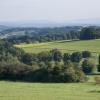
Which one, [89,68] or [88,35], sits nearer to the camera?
[89,68]

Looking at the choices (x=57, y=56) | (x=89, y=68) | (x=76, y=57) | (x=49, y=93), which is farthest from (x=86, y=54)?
(x=49, y=93)

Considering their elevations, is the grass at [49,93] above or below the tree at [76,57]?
above

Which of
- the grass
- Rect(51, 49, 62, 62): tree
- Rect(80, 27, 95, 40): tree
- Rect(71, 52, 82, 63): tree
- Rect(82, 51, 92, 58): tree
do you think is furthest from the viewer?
Rect(80, 27, 95, 40): tree

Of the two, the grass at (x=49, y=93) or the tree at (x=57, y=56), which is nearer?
the grass at (x=49, y=93)

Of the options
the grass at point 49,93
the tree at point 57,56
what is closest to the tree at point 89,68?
the tree at point 57,56

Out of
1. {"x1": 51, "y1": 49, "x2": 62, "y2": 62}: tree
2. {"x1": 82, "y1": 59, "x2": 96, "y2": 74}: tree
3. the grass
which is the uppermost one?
the grass

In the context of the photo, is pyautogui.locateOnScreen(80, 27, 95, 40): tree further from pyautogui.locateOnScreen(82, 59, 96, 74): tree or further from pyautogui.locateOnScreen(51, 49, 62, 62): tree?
pyautogui.locateOnScreen(82, 59, 96, 74): tree

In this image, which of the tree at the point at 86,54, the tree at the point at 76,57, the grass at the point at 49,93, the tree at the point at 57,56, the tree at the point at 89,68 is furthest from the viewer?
the tree at the point at 57,56

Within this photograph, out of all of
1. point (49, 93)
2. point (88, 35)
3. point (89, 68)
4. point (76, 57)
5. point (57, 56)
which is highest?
point (49, 93)

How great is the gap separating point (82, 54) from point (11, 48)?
25999mm

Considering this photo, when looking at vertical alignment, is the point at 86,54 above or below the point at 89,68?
below

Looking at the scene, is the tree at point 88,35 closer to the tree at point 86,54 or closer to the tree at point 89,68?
the tree at point 86,54

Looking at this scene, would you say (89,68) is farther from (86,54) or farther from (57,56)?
(57,56)

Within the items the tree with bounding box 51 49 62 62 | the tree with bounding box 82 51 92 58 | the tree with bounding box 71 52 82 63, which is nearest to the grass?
the tree with bounding box 71 52 82 63
